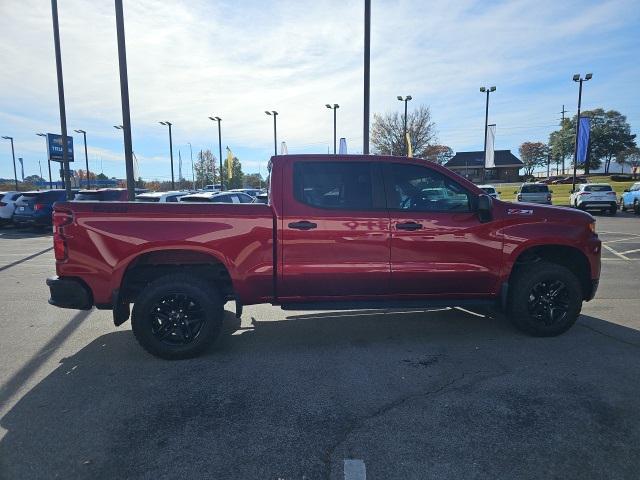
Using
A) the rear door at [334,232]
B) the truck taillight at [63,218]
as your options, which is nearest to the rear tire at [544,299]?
the rear door at [334,232]

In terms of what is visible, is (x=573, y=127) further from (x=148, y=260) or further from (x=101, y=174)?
(x=101, y=174)

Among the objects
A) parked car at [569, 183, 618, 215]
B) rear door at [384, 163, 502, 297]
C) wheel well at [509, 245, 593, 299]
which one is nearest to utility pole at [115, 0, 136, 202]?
rear door at [384, 163, 502, 297]

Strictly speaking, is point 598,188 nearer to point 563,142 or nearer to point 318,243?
point 318,243

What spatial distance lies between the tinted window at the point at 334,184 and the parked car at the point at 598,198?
22.3 m

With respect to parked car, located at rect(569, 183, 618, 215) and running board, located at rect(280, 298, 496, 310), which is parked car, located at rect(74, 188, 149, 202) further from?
parked car, located at rect(569, 183, 618, 215)

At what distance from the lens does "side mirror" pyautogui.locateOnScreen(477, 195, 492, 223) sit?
4438mm

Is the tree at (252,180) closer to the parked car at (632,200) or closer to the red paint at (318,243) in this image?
the parked car at (632,200)

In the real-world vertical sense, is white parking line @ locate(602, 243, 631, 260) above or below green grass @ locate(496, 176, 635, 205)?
below

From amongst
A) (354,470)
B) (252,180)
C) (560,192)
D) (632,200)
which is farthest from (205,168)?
(354,470)

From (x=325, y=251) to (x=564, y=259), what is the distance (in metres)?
2.96

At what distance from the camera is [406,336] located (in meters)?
5.00

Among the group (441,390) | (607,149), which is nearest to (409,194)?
(441,390)

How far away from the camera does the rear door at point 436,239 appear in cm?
455

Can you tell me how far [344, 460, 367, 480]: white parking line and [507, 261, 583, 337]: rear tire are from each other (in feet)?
9.75
